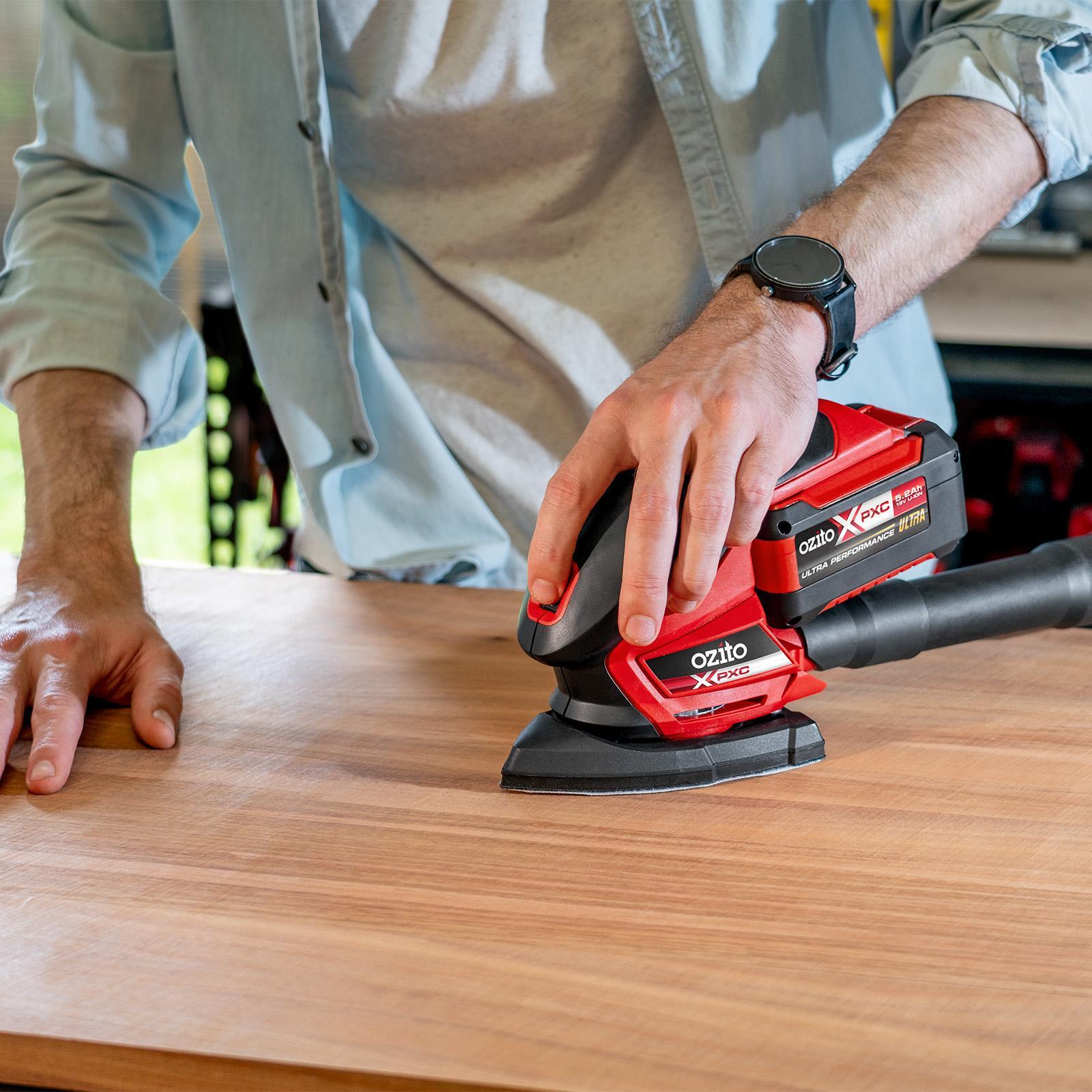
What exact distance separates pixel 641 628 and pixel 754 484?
11 centimetres

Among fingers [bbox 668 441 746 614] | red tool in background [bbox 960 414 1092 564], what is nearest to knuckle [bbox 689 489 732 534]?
fingers [bbox 668 441 746 614]

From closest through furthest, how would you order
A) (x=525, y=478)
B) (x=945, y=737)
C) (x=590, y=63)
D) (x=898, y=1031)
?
(x=898, y=1031) → (x=945, y=737) → (x=590, y=63) → (x=525, y=478)

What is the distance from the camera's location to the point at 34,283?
1.05 metres

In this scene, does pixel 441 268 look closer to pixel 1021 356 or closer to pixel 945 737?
pixel 945 737

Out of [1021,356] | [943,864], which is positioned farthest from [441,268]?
[1021,356]

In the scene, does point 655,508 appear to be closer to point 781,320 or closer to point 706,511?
point 706,511

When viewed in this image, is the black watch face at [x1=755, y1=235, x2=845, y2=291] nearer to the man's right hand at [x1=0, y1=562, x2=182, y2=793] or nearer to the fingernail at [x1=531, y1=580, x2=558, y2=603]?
the fingernail at [x1=531, y1=580, x2=558, y2=603]

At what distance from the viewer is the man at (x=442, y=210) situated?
868mm

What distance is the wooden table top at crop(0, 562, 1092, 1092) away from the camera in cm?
Answer: 47

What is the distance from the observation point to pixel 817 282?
741 millimetres

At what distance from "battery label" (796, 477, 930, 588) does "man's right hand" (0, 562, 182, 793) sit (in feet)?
1.43

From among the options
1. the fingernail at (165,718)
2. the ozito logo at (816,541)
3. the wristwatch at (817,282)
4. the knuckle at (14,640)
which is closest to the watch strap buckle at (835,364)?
the wristwatch at (817,282)

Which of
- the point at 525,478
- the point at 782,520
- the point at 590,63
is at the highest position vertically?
the point at 590,63

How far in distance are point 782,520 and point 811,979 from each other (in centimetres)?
28
